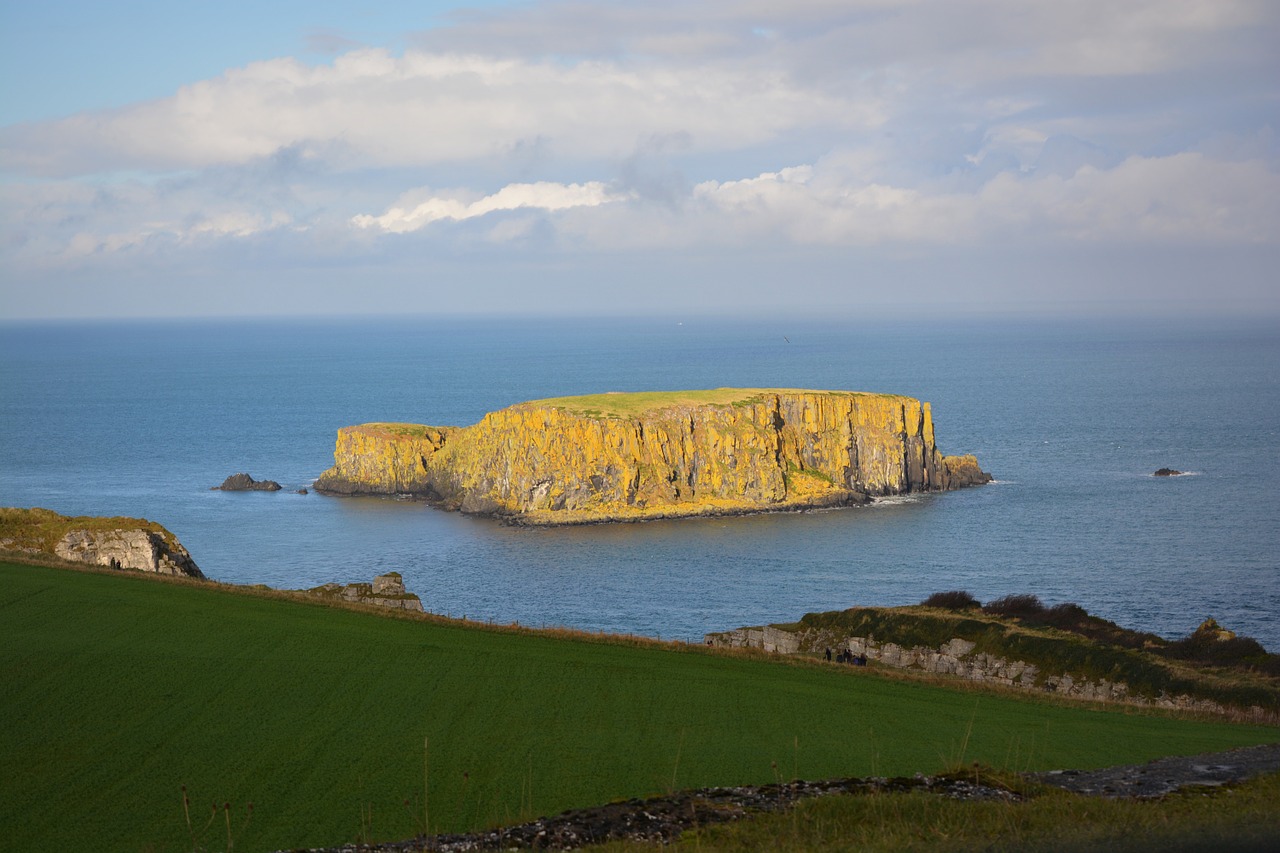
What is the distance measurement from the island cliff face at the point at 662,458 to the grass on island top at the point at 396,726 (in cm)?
6458

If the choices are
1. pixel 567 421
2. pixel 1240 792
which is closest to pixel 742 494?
pixel 567 421

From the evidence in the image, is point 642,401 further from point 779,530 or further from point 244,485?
point 244,485

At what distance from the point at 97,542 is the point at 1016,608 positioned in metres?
32.9

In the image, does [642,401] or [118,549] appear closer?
[118,549]

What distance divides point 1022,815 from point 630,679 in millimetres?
11453

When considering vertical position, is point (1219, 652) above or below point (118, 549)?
below

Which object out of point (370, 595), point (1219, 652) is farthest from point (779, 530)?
point (370, 595)

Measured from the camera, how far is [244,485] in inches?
3979

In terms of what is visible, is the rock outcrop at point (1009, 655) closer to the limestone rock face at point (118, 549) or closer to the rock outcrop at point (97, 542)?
the limestone rock face at point (118, 549)

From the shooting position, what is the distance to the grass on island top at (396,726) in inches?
575

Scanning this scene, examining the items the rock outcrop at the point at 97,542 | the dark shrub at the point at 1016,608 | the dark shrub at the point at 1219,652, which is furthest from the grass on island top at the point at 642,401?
the dark shrub at the point at 1219,652

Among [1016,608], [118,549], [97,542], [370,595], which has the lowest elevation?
[1016,608]

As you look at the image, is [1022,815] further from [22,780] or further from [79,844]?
[22,780]

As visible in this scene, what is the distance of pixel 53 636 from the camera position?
23062 millimetres
